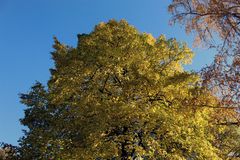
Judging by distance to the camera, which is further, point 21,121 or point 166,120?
point 21,121

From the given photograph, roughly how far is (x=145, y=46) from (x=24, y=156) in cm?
1147

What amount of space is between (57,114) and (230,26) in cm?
1694

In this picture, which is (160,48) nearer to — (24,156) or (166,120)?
(166,120)

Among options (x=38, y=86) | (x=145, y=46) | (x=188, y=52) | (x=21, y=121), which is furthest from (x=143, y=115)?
(x=21, y=121)

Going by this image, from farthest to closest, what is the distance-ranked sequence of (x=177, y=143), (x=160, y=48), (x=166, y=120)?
(x=160, y=48) < (x=177, y=143) < (x=166, y=120)

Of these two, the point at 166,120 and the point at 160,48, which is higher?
the point at 160,48

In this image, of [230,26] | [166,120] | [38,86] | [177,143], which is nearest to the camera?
[230,26]

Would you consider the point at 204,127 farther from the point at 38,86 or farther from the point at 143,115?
the point at 38,86

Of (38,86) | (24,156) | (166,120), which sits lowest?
(166,120)

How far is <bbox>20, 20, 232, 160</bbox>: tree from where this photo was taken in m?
20.9

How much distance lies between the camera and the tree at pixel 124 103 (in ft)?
68.7

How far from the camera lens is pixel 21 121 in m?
30.4

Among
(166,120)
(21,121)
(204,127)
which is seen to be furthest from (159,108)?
(21,121)

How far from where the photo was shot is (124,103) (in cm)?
2095
